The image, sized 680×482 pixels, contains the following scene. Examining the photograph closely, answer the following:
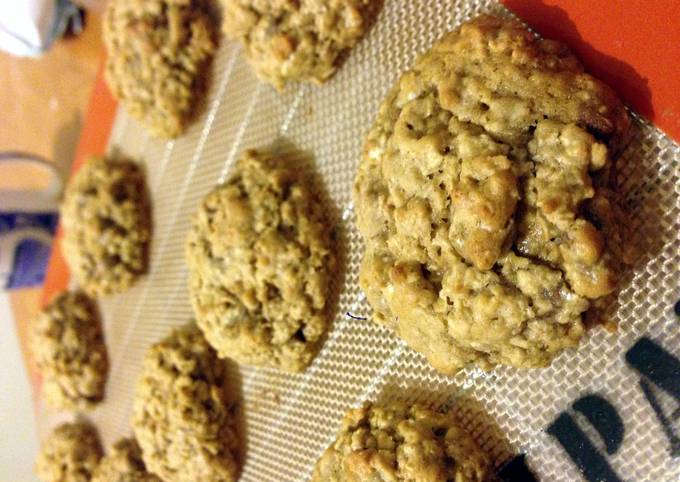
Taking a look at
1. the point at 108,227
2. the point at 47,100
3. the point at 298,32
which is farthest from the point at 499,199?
the point at 47,100

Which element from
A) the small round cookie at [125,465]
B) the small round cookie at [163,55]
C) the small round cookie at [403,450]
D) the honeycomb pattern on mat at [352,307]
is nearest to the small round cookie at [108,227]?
the honeycomb pattern on mat at [352,307]

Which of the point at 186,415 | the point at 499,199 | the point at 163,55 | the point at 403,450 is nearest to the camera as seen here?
the point at 499,199

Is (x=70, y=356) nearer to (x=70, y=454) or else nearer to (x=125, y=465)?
(x=70, y=454)

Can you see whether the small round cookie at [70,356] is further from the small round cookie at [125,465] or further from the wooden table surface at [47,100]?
the wooden table surface at [47,100]

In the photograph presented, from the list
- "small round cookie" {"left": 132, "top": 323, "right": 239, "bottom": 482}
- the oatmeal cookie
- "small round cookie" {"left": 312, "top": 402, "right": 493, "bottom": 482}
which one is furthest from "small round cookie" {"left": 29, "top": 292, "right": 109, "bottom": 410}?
the oatmeal cookie

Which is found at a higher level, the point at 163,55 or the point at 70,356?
the point at 163,55

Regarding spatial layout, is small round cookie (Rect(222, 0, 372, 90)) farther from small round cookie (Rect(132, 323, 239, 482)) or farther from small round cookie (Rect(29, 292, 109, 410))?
small round cookie (Rect(29, 292, 109, 410))
